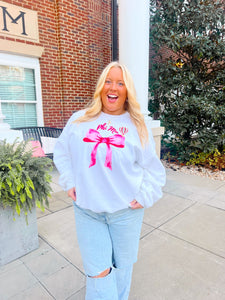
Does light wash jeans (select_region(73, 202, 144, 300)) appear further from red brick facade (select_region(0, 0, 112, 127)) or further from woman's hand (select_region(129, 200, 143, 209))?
red brick facade (select_region(0, 0, 112, 127))

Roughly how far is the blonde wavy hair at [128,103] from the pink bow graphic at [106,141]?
0.13 m

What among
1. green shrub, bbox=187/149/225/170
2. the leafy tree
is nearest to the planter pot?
the leafy tree

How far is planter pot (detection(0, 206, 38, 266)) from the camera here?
2.21 meters

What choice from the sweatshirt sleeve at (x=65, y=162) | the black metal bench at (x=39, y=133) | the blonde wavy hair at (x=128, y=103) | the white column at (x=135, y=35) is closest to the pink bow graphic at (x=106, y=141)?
the blonde wavy hair at (x=128, y=103)

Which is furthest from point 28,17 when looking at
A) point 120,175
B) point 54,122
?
point 120,175

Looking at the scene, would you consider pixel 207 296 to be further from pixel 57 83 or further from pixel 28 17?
pixel 28 17

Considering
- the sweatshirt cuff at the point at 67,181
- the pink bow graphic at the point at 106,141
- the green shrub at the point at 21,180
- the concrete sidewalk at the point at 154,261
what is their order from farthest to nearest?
1. the green shrub at the point at 21,180
2. the concrete sidewalk at the point at 154,261
3. the sweatshirt cuff at the point at 67,181
4. the pink bow graphic at the point at 106,141

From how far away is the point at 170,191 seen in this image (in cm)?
Answer: 433

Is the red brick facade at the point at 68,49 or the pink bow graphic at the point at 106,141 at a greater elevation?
the red brick facade at the point at 68,49

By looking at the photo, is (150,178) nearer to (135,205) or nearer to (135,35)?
(135,205)

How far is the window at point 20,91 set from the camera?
5164 mm

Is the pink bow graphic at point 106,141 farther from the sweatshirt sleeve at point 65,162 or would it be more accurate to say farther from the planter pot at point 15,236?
the planter pot at point 15,236

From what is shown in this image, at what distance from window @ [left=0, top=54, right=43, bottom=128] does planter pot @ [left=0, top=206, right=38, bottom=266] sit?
3681 mm

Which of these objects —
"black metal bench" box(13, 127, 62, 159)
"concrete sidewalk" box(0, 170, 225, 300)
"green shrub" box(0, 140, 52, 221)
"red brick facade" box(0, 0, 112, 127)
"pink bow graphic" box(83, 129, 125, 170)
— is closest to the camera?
"pink bow graphic" box(83, 129, 125, 170)
